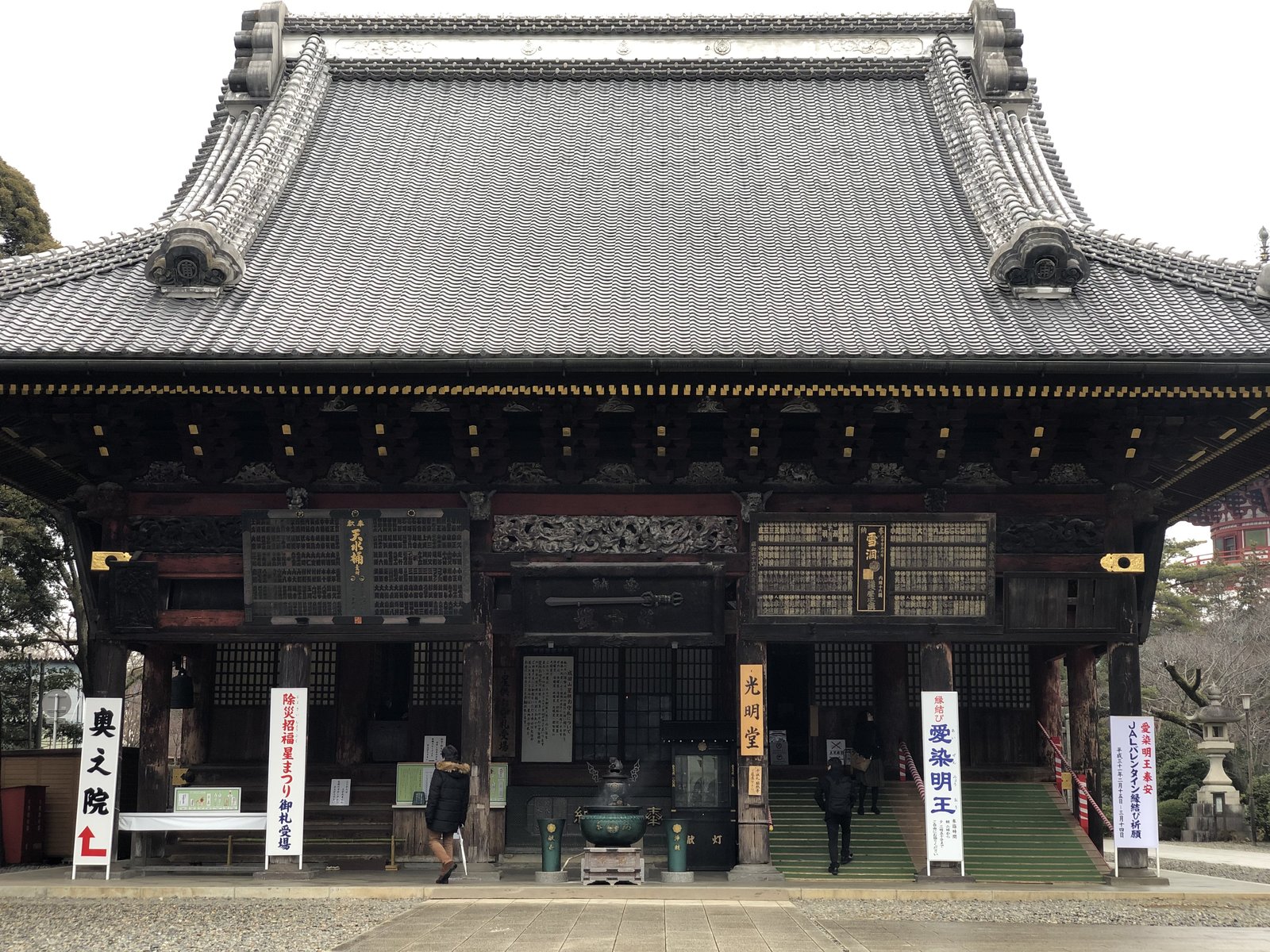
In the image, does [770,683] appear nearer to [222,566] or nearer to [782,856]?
[782,856]

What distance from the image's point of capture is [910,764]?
18516 millimetres

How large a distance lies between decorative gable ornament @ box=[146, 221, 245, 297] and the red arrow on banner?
6.69 metres

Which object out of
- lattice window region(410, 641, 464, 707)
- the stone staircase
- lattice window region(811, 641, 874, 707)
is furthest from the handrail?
the stone staircase

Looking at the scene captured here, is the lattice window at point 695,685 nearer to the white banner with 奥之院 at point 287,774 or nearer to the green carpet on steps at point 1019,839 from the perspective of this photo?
the green carpet on steps at point 1019,839

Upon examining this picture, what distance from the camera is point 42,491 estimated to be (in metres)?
17.7

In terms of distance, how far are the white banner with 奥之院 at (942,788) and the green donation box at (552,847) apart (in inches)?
169

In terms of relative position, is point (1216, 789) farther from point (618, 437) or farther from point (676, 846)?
point (618, 437)

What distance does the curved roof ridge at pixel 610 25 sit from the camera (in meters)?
23.4

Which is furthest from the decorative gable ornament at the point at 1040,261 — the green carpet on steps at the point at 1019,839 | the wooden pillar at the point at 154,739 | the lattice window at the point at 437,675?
the wooden pillar at the point at 154,739

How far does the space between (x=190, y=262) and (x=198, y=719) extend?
7.24 metres

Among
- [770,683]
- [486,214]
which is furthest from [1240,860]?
[486,214]

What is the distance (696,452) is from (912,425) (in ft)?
8.63

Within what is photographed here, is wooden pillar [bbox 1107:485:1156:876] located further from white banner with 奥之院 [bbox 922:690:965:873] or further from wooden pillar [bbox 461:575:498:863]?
wooden pillar [bbox 461:575:498:863]

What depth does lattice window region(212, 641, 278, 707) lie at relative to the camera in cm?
1992
